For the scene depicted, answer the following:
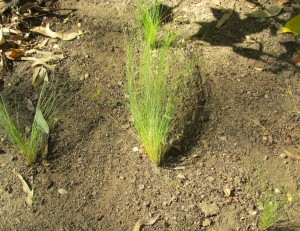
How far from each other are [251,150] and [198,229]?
505mm

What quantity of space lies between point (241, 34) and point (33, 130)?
4.46 feet

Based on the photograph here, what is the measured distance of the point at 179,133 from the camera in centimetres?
225

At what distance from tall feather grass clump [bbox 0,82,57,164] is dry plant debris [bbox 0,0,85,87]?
264 millimetres

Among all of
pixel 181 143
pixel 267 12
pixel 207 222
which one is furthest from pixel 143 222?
pixel 267 12

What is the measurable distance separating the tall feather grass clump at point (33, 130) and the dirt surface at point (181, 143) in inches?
2.6

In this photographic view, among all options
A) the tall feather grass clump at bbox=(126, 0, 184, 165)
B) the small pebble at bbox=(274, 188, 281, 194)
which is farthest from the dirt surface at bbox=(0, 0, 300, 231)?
the tall feather grass clump at bbox=(126, 0, 184, 165)

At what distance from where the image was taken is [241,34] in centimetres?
264

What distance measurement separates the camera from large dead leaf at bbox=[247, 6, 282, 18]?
2.71 metres

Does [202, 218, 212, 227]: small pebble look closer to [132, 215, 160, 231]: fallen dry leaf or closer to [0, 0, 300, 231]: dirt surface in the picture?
[0, 0, 300, 231]: dirt surface

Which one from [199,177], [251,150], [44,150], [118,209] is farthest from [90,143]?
[251,150]

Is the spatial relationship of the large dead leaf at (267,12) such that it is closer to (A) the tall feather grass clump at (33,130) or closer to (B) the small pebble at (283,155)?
(B) the small pebble at (283,155)

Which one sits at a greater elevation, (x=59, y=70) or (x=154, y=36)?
(x=154, y=36)

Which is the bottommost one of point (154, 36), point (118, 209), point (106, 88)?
point (118, 209)

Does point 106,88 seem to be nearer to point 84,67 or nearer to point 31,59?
point 84,67
